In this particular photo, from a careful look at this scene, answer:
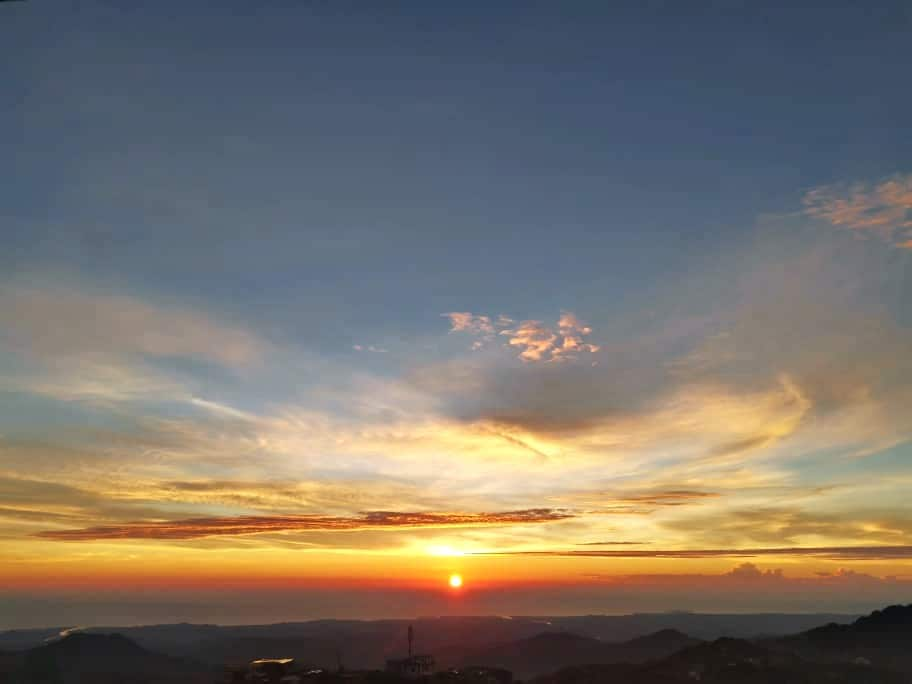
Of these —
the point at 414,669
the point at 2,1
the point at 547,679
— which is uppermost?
the point at 2,1

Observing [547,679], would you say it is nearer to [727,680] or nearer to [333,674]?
[727,680]

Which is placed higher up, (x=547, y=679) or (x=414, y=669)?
(x=414, y=669)

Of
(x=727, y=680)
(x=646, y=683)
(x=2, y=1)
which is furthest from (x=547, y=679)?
(x=2, y=1)

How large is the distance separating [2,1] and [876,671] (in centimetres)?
22579

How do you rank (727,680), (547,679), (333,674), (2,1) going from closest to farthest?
1. (2,1)
2. (333,674)
3. (727,680)
4. (547,679)

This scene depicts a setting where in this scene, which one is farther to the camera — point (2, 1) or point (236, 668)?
point (236, 668)

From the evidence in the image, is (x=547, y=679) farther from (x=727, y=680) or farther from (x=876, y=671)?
(x=876, y=671)

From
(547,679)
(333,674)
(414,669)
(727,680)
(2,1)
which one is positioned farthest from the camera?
(547,679)

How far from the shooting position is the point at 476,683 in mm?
131500

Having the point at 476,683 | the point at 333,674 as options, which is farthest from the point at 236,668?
the point at 476,683

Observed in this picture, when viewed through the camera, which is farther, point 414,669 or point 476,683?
point 414,669

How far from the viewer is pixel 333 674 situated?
131375 mm

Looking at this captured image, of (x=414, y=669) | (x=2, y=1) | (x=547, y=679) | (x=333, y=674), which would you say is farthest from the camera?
(x=547, y=679)

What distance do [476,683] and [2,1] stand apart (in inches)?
5473
